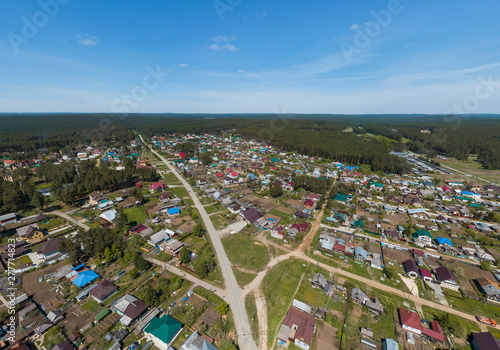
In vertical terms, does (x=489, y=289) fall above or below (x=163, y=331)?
below

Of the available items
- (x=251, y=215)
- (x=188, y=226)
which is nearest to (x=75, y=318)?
(x=188, y=226)

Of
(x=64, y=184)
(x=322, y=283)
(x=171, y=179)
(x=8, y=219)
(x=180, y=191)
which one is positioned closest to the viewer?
(x=322, y=283)

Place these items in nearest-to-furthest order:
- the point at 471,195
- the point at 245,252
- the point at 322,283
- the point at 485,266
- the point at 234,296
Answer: the point at 234,296
the point at 322,283
the point at 485,266
the point at 245,252
the point at 471,195

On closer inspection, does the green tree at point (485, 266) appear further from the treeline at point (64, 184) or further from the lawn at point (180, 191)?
A: the treeline at point (64, 184)

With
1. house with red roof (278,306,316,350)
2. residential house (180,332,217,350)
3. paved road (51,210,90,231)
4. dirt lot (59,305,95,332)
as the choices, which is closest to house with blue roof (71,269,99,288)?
dirt lot (59,305,95,332)

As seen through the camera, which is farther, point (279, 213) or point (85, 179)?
point (85, 179)

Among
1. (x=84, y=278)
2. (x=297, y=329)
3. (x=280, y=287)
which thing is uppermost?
(x=84, y=278)

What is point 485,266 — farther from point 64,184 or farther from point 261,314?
point 64,184
